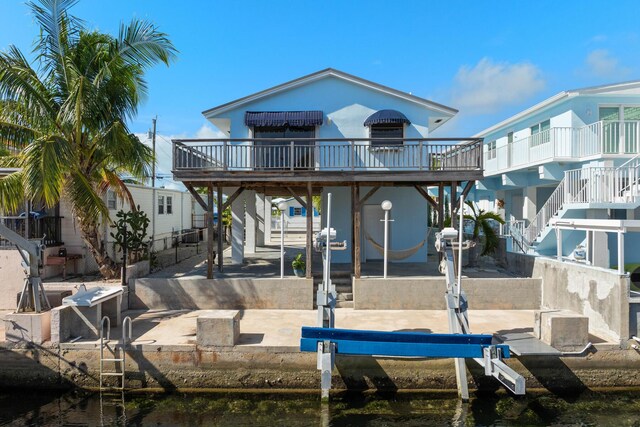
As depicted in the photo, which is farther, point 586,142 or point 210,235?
point 586,142

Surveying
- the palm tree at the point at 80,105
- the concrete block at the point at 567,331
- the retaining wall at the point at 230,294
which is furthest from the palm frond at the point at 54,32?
the concrete block at the point at 567,331

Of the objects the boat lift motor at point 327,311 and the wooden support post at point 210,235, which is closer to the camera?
the boat lift motor at point 327,311

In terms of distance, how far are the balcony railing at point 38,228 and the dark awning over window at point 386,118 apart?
10.4m

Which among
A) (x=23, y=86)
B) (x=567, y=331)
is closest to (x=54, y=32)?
(x=23, y=86)

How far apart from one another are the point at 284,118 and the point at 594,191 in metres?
9.74

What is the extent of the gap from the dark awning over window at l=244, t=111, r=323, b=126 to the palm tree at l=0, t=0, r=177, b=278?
328cm

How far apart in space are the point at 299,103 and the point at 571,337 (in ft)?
34.1

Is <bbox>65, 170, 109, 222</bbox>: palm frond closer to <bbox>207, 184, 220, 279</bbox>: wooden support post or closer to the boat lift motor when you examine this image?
<bbox>207, 184, 220, 279</bbox>: wooden support post

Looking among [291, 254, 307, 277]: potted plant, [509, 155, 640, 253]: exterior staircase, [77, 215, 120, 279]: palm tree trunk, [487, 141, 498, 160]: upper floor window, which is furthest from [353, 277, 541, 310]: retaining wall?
[487, 141, 498, 160]: upper floor window

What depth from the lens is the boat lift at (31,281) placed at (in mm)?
7961

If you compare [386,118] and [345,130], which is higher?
[386,118]

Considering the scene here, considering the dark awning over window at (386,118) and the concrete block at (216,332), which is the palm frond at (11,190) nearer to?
the concrete block at (216,332)

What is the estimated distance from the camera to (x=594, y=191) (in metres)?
11.6

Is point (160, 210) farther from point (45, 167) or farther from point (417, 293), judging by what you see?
point (417, 293)
